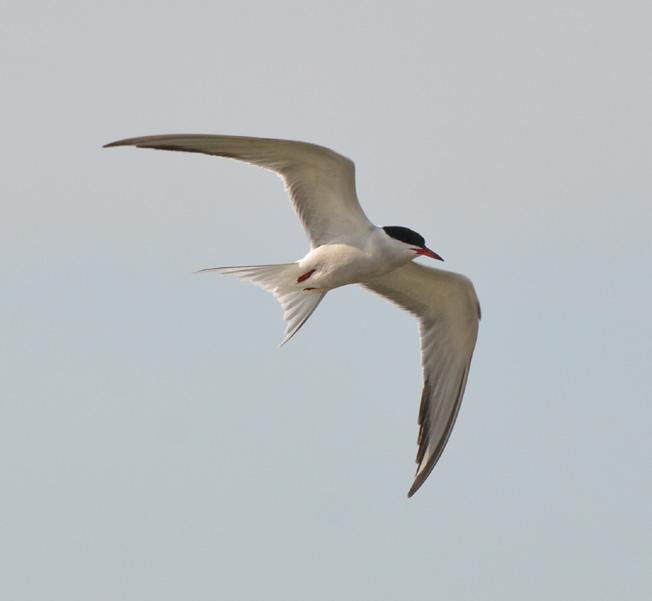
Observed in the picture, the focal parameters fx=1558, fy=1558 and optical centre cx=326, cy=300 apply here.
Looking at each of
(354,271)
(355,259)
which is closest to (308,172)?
(355,259)

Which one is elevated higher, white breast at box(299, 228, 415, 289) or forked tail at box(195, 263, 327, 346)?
white breast at box(299, 228, 415, 289)

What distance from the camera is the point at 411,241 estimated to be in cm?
1345

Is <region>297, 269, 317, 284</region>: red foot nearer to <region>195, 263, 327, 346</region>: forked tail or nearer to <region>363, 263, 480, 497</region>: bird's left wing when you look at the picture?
<region>195, 263, 327, 346</region>: forked tail

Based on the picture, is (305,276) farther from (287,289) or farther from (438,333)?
(438,333)

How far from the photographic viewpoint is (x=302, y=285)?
1383 centimetres

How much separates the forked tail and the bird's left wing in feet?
3.99

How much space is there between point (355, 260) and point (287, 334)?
0.89 m

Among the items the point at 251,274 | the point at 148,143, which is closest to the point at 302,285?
the point at 251,274

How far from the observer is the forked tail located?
45.2 feet

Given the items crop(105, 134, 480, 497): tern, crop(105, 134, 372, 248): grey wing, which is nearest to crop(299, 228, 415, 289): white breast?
crop(105, 134, 480, 497): tern

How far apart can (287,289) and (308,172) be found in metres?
1.19

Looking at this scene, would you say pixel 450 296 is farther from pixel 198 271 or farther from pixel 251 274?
pixel 198 271

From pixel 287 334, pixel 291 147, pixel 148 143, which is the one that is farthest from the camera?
pixel 287 334

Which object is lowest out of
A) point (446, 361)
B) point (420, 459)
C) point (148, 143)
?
point (420, 459)
